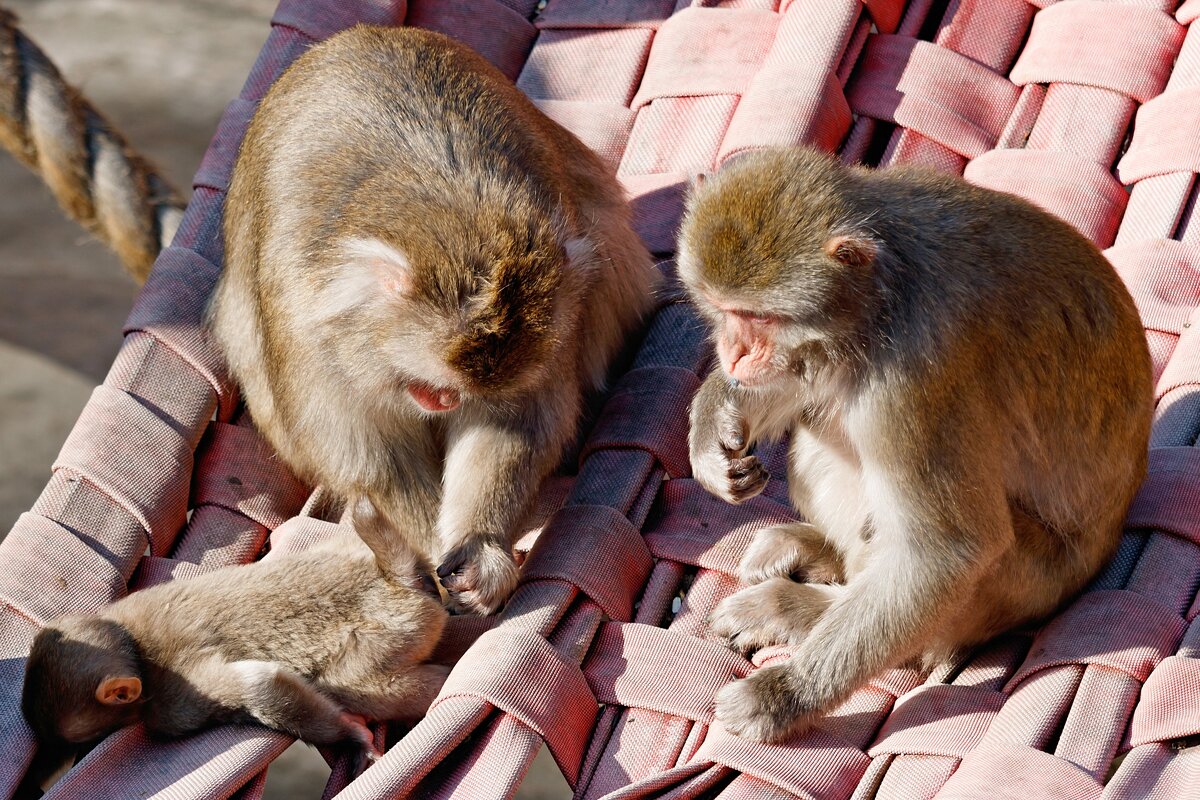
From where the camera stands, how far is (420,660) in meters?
3.51

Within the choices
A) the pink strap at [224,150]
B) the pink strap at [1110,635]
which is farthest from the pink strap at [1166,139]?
the pink strap at [224,150]

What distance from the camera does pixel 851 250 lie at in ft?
9.35

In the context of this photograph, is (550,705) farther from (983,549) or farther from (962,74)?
(962,74)

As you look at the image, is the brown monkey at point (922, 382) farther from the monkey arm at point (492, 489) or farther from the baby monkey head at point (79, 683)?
the baby monkey head at point (79, 683)

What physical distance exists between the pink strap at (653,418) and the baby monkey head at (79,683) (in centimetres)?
123

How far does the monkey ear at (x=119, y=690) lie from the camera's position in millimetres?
3285

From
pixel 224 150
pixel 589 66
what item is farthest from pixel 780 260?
pixel 224 150

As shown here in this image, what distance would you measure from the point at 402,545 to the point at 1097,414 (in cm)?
158

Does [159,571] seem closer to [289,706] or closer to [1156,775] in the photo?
[289,706]

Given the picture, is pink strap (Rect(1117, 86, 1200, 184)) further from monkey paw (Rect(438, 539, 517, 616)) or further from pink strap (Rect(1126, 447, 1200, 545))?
monkey paw (Rect(438, 539, 517, 616))

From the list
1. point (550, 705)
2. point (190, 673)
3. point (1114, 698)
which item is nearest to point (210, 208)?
point (190, 673)

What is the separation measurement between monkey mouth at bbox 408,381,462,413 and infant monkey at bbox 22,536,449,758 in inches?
16.6

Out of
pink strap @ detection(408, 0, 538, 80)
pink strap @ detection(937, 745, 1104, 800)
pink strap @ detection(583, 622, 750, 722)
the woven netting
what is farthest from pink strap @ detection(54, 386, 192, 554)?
pink strap @ detection(937, 745, 1104, 800)

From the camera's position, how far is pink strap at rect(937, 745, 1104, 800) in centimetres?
273
